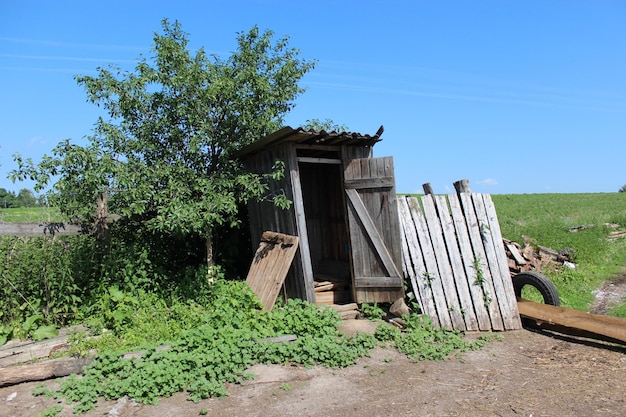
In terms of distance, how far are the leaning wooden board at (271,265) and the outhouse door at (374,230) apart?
1.12 m

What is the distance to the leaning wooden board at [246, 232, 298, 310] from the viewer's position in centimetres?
697

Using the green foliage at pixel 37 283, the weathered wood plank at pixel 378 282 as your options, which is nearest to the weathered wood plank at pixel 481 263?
the weathered wood plank at pixel 378 282

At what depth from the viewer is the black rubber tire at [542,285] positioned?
22.5ft

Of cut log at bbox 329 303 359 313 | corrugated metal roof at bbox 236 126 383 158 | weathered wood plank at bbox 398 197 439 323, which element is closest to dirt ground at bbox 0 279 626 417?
weathered wood plank at bbox 398 197 439 323

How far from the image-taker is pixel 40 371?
187 inches

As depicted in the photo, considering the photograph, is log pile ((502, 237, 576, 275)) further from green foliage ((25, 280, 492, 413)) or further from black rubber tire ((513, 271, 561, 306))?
green foliage ((25, 280, 492, 413))

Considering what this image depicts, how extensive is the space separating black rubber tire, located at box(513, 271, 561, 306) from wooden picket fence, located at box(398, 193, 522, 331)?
0.69 metres

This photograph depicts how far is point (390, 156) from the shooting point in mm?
7090


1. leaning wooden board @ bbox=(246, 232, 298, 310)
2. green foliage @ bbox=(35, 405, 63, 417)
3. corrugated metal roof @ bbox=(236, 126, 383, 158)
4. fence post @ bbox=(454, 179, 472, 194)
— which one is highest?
corrugated metal roof @ bbox=(236, 126, 383, 158)

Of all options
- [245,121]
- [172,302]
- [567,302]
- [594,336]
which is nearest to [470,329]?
[594,336]

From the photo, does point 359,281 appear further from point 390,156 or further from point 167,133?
point 167,133

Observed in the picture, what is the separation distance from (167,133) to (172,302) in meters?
2.95

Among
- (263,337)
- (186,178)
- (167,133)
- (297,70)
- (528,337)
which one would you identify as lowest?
(528,337)

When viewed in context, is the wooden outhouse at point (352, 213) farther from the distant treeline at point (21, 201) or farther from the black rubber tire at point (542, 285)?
the distant treeline at point (21, 201)
